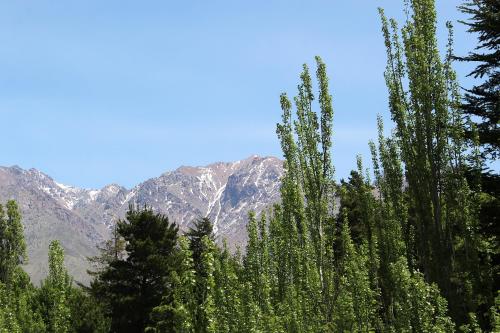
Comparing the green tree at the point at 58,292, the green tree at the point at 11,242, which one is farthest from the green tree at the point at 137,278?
the green tree at the point at 11,242

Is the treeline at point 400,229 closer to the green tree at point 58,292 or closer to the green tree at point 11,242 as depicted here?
the green tree at point 58,292

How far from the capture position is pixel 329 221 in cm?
2114

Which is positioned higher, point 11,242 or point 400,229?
point 11,242

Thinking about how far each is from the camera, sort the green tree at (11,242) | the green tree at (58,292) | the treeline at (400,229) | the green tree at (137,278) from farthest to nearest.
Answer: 1. the green tree at (11,242)
2. the green tree at (137,278)
3. the green tree at (58,292)
4. the treeline at (400,229)

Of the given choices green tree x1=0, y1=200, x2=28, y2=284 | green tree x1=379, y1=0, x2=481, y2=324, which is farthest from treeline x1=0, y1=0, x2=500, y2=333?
green tree x1=0, y1=200, x2=28, y2=284

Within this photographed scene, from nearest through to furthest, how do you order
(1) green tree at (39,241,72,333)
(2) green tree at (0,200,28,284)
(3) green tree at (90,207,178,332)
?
1. (1) green tree at (39,241,72,333)
2. (3) green tree at (90,207,178,332)
3. (2) green tree at (0,200,28,284)

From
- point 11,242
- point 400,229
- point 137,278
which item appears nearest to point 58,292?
point 137,278

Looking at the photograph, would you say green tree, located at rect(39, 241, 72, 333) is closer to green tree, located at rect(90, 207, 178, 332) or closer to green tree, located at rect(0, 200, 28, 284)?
green tree, located at rect(90, 207, 178, 332)

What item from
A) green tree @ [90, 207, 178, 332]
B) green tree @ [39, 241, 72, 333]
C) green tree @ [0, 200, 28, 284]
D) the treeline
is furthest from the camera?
green tree @ [0, 200, 28, 284]

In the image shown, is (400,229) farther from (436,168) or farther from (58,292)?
(58,292)

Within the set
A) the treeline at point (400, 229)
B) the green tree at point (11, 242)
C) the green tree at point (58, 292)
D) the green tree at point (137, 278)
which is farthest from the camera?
the green tree at point (11, 242)

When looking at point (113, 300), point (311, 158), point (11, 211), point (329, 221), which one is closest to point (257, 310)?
point (329, 221)

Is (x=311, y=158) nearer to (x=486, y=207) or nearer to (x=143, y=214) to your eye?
(x=486, y=207)

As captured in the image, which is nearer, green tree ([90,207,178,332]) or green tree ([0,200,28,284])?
green tree ([90,207,178,332])
